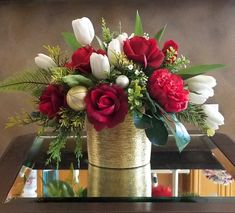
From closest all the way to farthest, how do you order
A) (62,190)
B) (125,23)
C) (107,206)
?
(107,206)
(62,190)
(125,23)

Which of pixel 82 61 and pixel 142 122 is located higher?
pixel 82 61

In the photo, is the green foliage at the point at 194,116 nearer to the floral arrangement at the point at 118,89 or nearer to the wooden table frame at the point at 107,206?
the floral arrangement at the point at 118,89

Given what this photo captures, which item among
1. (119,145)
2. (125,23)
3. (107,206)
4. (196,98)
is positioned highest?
(125,23)

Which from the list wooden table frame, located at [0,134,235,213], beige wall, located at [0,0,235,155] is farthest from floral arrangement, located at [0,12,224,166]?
beige wall, located at [0,0,235,155]

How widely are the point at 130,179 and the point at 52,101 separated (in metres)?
0.24

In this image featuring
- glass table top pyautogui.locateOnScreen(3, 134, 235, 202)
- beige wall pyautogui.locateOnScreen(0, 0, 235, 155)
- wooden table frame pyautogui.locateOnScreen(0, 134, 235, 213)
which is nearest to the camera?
wooden table frame pyautogui.locateOnScreen(0, 134, 235, 213)

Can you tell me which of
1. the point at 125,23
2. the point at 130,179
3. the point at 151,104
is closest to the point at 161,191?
the point at 130,179

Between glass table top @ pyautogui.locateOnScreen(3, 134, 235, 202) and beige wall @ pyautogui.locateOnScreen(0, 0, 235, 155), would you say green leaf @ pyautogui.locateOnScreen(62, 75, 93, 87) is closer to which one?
glass table top @ pyautogui.locateOnScreen(3, 134, 235, 202)

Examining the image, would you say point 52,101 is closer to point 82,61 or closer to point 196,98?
point 82,61

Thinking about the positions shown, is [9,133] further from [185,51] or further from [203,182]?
[203,182]

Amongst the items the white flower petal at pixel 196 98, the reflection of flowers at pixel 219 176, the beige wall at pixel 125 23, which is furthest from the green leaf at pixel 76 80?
the beige wall at pixel 125 23

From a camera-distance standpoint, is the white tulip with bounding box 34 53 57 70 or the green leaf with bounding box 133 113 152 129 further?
the white tulip with bounding box 34 53 57 70

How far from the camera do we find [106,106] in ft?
2.90

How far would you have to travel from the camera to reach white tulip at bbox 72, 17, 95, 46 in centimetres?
99
